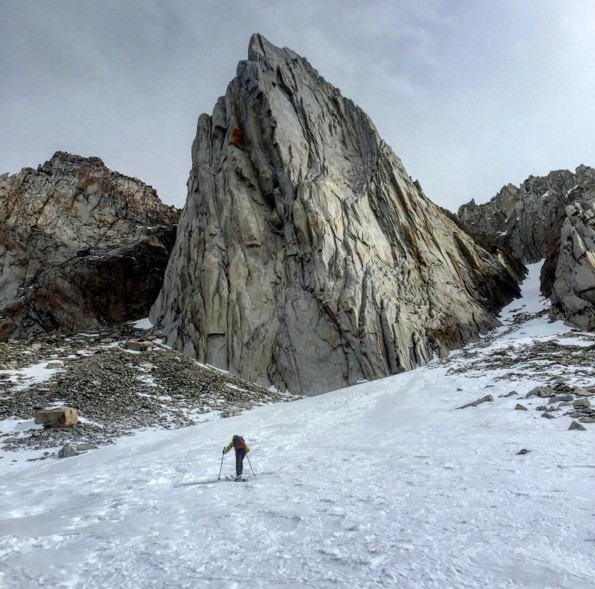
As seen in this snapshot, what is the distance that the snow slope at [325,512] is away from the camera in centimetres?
572

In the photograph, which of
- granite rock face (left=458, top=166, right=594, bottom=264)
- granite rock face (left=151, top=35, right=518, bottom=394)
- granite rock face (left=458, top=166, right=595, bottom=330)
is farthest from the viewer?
granite rock face (left=458, top=166, right=594, bottom=264)

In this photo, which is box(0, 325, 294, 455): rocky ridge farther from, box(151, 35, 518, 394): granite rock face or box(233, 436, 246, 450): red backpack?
box(233, 436, 246, 450): red backpack

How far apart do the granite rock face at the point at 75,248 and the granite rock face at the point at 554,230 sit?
43281 mm

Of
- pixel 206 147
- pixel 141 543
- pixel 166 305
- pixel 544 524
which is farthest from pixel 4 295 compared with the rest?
pixel 544 524

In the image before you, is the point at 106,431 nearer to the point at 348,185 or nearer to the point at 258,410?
the point at 258,410

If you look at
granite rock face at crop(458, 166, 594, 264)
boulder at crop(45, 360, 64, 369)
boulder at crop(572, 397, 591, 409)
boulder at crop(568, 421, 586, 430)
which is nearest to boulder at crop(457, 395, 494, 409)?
boulder at crop(572, 397, 591, 409)

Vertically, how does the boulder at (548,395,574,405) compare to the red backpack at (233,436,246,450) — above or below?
below

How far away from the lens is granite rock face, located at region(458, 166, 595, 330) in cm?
3838

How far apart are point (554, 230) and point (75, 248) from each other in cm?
5636

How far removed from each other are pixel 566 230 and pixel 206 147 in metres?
37.3

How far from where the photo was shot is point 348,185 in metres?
45.3

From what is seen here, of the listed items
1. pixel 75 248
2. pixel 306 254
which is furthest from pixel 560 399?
pixel 75 248

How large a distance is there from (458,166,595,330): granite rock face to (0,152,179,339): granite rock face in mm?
43281

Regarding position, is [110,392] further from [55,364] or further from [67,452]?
[67,452]
